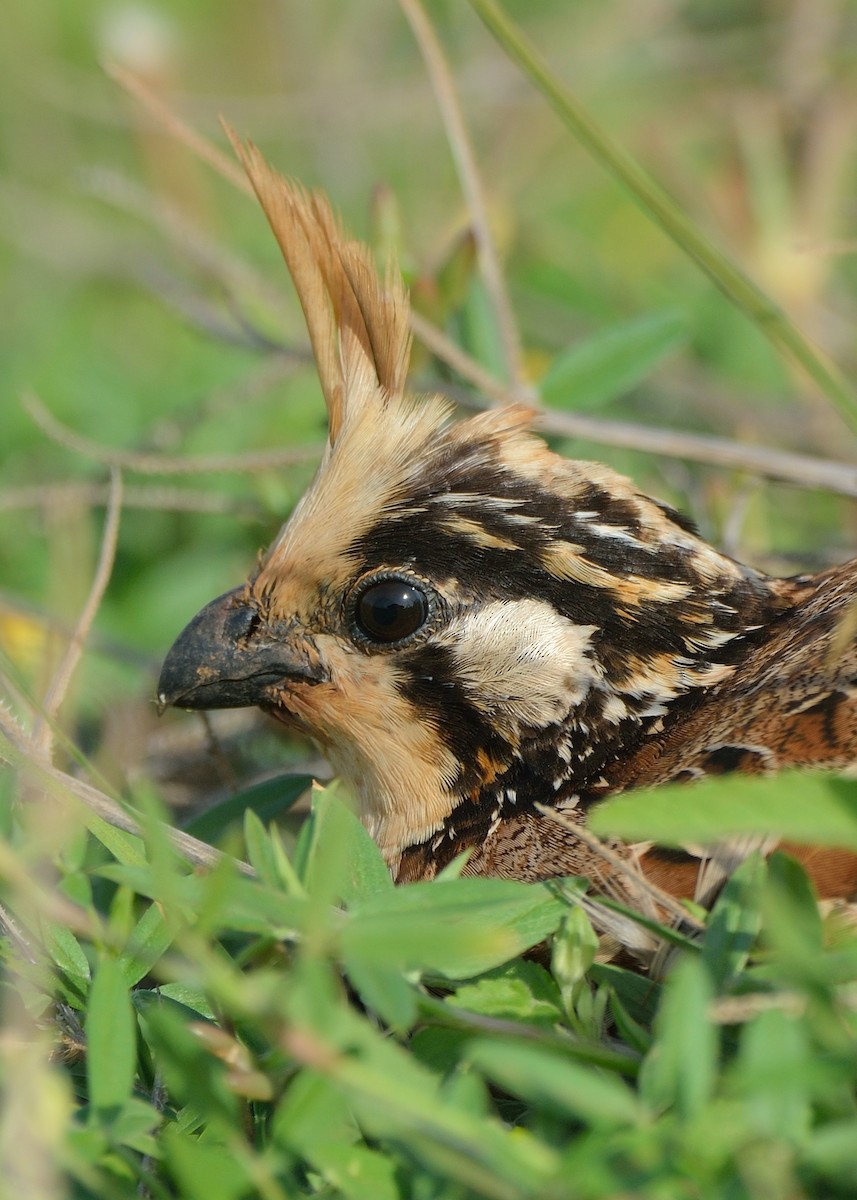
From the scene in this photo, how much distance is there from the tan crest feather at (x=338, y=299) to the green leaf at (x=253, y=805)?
0.80 metres

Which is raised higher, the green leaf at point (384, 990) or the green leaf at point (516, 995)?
the green leaf at point (384, 990)

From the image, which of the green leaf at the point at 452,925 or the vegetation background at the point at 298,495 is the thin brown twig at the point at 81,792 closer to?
the vegetation background at the point at 298,495

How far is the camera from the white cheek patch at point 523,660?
3.10m

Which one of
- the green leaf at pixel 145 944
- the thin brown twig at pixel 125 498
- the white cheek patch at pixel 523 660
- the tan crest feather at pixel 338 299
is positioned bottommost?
the green leaf at pixel 145 944

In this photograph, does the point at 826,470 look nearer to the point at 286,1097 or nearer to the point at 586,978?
the point at 586,978

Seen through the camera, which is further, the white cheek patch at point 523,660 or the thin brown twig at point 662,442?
the thin brown twig at point 662,442

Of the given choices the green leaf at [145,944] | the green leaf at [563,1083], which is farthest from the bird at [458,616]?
the green leaf at [563,1083]

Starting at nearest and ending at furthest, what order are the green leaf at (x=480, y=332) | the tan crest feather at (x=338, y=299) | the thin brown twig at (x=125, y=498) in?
1. the tan crest feather at (x=338, y=299)
2. the thin brown twig at (x=125, y=498)
3. the green leaf at (x=480, y=332)

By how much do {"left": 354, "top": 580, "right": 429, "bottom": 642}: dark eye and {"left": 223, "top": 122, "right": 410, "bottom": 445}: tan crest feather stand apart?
409 mm

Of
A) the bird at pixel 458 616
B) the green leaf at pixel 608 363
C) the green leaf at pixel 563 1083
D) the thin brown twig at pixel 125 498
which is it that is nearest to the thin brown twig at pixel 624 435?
the green leaf at pixel 608 363

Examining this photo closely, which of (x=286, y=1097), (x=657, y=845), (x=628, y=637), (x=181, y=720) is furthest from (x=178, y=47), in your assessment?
(x=286, y=1097)

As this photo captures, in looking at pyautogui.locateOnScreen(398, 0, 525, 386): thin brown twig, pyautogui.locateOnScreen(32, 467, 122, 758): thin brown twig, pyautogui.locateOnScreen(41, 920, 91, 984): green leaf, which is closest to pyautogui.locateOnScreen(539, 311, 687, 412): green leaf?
pyautogui.locateOnScreen(398, 0, 525, 386): thin brown twig

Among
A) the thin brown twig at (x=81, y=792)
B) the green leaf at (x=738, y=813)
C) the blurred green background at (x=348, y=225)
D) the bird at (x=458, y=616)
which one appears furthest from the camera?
the blurred green background at (x=348, y=225)

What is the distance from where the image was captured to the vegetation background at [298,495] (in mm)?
1792
